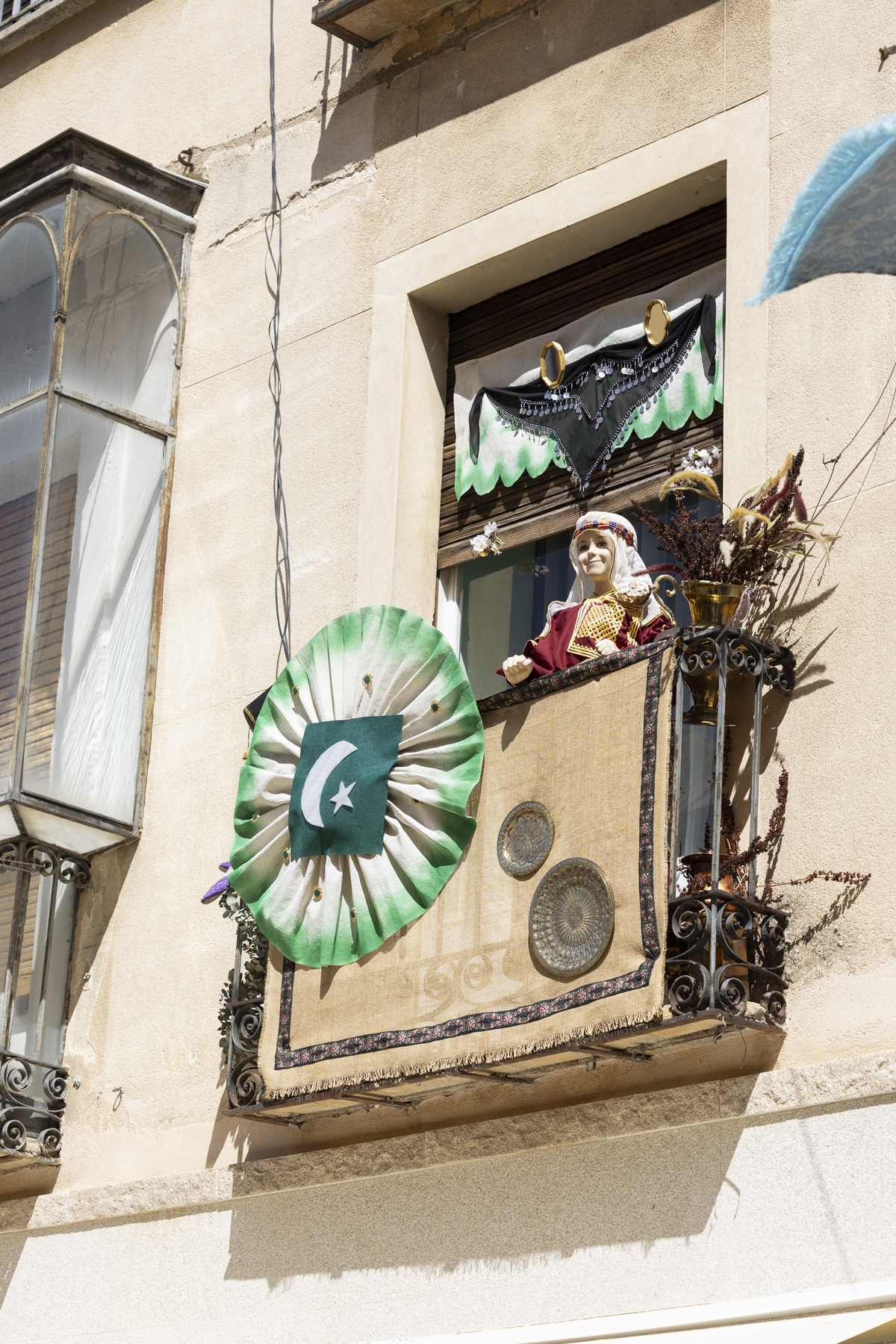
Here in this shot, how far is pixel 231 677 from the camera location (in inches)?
388

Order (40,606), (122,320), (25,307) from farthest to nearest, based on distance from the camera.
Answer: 1. (122,320)
2. (25,307)
3. (40,606)

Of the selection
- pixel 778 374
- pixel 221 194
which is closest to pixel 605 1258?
pixel 778 374

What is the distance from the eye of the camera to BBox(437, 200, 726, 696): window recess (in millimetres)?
8914

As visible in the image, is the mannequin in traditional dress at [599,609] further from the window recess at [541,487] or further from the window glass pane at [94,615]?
the window glass pane at [94,615]

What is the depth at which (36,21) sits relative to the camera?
41.5 feet

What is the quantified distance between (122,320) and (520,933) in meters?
4.75

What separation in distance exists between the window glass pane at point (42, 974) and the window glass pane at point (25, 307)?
8.50 feet

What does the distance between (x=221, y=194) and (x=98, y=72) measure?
5.84 ft

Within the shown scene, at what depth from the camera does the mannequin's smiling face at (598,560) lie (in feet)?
27.1

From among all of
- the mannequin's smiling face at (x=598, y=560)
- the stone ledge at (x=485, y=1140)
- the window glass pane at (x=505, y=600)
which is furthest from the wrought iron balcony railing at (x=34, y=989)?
the mannequin's smiling face at (x=598, y=560)

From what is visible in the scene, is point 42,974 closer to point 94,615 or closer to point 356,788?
point 94,615

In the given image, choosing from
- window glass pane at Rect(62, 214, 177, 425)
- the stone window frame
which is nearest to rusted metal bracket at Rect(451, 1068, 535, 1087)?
the stone window frame

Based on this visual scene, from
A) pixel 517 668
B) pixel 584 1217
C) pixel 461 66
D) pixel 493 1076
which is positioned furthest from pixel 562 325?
pixel 584 1217

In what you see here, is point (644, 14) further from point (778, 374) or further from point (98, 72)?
point (98, 72)
